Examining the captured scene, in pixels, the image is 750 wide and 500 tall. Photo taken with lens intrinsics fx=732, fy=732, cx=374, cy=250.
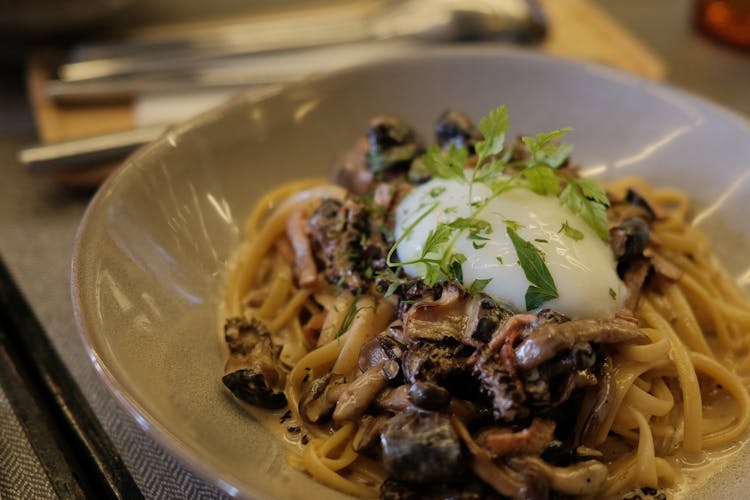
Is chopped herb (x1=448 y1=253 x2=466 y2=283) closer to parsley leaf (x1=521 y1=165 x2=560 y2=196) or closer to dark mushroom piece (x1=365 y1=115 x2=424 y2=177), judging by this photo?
parsley leaf (x1=521 y1=165 x2=560 y2=196)

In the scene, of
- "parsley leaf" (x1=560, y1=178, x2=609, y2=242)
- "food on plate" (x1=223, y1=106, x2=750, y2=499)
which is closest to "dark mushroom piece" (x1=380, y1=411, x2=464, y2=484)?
"food on plate" (x1=223, y1=106, x2=750, y2=499)

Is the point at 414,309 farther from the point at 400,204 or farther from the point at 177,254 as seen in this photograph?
the point at 177,254

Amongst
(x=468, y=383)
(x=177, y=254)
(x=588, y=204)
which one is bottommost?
(x=468, y=383)

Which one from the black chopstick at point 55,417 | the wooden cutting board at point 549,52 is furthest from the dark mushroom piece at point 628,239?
the black chopstick at point 55,417

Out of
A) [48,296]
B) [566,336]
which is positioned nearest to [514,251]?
[566,336]

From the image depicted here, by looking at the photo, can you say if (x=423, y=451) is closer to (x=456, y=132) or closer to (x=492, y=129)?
(x=492, y=129)

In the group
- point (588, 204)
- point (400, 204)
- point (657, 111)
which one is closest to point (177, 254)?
point (400, 204)
